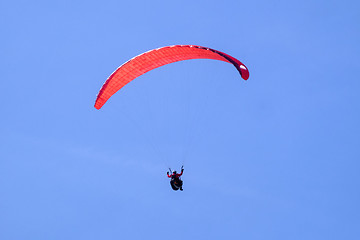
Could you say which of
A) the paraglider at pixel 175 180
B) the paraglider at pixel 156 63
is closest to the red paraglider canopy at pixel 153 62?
the paraglider at pixel 156 63

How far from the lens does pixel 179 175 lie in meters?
39.8

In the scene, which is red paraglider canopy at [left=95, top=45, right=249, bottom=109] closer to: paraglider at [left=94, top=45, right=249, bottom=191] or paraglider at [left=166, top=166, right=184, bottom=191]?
paraglider at [left=94, top=45, right=249, bottom=191]

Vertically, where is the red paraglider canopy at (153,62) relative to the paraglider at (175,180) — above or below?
above

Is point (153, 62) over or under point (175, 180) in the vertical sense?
over

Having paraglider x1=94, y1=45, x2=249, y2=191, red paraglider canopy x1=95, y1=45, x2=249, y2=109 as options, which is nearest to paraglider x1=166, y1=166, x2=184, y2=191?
paraglider x1=94, y1=45, x2=249, y2=191

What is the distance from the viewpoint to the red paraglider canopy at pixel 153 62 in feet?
121

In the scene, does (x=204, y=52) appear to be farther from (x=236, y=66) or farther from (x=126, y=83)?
(x=126, y=83)

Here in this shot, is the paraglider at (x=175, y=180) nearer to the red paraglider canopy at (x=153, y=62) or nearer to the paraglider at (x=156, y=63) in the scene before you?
the paraglider at (x=156, y=63)

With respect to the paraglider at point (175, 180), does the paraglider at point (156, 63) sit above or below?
above

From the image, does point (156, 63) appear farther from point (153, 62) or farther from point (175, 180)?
point (175, 180)

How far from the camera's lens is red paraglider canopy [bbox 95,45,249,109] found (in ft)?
121

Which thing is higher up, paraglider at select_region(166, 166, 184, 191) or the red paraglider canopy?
the red paraglider canopy

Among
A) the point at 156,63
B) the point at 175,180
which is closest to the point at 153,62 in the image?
the point at 156,63

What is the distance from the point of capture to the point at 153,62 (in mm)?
39094
